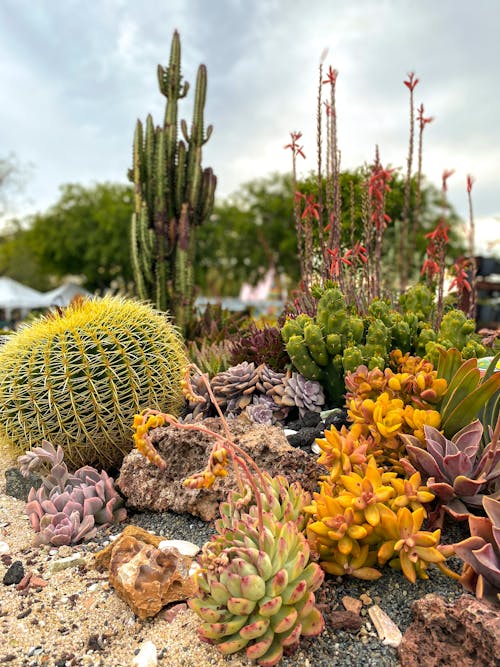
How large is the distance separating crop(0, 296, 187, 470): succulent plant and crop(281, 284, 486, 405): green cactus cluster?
0.90 meters

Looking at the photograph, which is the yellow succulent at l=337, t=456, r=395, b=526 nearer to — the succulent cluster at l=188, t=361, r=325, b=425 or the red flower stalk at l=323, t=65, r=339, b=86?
the succulent cluster at l=188, t=361, r=325, b=425

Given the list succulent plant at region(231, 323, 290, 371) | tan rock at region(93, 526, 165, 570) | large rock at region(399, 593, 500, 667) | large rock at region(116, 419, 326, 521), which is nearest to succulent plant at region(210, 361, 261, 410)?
succulent plant at region(231, 323, 290, 371)

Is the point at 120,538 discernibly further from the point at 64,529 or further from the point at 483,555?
the point at 483,555

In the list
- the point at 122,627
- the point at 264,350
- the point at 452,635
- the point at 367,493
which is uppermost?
the point at 264,350

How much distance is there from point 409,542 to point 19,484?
241 centimetres

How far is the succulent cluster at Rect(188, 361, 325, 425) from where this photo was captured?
139 inches

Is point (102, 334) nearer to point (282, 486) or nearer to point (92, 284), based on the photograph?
point (282, 486)

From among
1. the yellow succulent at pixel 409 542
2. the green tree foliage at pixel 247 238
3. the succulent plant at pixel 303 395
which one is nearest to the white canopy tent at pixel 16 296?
the green tree foliage at pixel 247 238

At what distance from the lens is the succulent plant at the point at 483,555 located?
191 centimetres

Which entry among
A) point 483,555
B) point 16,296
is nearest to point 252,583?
point 483,555

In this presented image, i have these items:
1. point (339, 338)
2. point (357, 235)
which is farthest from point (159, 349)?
point (357, 235)

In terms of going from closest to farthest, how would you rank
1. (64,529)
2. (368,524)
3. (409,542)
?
(409,542) → (368,524) → (64,529)

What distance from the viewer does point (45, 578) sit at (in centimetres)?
241

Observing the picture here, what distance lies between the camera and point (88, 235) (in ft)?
86.0
